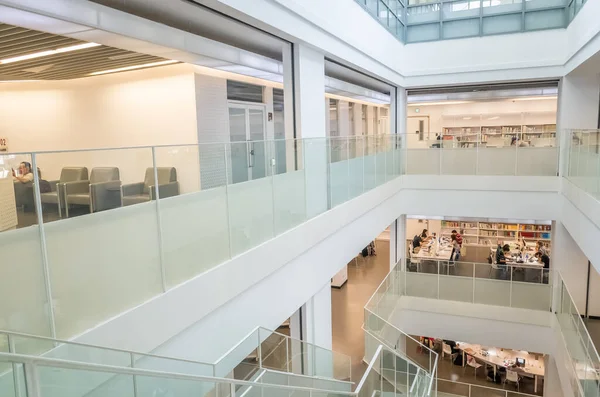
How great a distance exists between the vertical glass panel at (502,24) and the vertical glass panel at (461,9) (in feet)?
0.85

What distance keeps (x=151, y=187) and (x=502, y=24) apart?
1204 cm

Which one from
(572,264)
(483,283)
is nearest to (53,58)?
(483,283)

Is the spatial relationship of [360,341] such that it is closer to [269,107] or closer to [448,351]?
[448,351]

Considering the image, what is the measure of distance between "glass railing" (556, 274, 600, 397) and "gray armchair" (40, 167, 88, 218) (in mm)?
6639

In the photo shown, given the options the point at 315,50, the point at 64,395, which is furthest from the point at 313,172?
the point at 64,395

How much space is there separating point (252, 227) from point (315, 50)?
378 cm

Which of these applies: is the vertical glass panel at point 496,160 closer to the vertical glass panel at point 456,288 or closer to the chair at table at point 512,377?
the vertical glass panel at point 456,288

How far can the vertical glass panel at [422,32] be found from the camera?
13125mm

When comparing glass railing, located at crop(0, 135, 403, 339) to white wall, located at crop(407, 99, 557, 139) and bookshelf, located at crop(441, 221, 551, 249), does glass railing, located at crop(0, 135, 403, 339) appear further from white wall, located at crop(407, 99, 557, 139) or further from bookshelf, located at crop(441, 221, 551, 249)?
bookshelf, located at crop(441, 221, 551, 249)

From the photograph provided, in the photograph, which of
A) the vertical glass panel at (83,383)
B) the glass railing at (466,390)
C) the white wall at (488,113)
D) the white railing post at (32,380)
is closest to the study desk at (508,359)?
the glass railing at (466,390)

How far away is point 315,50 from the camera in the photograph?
7.57 meters

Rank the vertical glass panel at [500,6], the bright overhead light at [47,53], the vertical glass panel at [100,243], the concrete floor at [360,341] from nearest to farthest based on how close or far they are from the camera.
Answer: the vertical glass panel at [100,243]
the bright overhead light at [47,53]
the vertical glass panel at [500,6]
the concrete floor at [360,341]

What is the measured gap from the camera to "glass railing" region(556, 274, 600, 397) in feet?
21.1

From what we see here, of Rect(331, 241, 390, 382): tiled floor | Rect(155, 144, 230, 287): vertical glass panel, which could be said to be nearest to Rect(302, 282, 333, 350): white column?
Rect(331, 241, 390, 382): tiled floor
